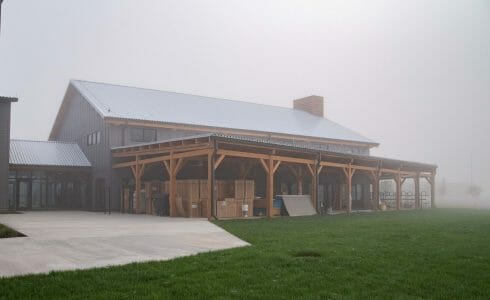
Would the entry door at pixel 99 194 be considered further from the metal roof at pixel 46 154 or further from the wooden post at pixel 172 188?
the wooden post at pixel 172 188

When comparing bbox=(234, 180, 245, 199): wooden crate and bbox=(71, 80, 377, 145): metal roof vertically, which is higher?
bbox=(71, 80, 377, 145): metal roof

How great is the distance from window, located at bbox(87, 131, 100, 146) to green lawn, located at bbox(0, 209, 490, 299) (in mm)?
19621

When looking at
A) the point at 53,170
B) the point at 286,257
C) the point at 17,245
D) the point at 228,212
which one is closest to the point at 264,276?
the point at 286,257

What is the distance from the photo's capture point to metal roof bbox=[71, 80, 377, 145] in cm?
3019

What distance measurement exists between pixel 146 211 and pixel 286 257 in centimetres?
1711

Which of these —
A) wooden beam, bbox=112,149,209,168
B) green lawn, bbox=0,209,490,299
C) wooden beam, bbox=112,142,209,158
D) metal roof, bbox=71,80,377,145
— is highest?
metal roof, bbox=71,80,377,145

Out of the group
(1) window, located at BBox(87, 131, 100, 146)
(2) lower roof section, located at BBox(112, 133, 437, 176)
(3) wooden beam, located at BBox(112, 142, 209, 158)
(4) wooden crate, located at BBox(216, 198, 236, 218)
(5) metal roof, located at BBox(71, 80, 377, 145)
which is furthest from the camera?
(5) metal roof, located at BBox(71, 80, 377, 145)

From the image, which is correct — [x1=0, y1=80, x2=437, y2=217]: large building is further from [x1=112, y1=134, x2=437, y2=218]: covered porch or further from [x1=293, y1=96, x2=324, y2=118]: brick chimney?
[x1=293, y1=96, x2=324, y2=118]: brick chimney

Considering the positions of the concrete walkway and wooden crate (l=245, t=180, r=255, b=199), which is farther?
wooden crate (l=245, t=180, r=255, b=199)

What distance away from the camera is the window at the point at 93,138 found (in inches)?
1165

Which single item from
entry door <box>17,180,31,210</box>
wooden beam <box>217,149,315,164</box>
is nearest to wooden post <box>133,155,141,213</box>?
wooden beam <box>217,149,315,164</box>

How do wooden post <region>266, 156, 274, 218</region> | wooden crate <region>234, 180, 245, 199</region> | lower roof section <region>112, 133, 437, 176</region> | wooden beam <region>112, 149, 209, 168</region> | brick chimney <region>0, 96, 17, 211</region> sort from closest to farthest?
wooden beam <region>112, 149, 209, 168</region> < lower roof section <region>112, 133, 437, 176</region> < wooden post <region>266, 156, 274, 218</region> < wooden crate <region>234, 180, 245, 199</region> < brick chimney <region>0, 96, 17, 211</region>

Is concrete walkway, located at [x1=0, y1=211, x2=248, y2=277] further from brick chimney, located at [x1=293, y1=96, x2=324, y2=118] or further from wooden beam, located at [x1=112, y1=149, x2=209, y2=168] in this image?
brick chimney, located at [x1=293, y1=96, x2=324, y2=118]

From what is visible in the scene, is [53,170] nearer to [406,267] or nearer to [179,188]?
[179,188]
